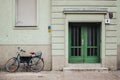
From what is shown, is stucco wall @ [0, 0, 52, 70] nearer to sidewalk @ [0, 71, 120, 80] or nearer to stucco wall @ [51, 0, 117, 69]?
stucco wall @ [51, 0, 117, 69]

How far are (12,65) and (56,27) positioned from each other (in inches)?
114

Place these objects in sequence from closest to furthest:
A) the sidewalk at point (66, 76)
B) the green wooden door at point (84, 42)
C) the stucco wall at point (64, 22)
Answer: the sidewalk at point (66, 76), the stucco wall at point (64, 22), the green wooden door at point (84, 42)

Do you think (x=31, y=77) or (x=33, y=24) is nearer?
(x=31, y=77)

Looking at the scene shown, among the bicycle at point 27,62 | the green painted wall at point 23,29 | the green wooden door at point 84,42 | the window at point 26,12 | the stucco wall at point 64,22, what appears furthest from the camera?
the green wooden door at point 84,42

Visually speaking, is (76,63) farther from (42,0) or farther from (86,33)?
(42,0)

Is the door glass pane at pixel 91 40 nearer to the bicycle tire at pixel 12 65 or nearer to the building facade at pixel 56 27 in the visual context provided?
the building facade at pixel 56 27

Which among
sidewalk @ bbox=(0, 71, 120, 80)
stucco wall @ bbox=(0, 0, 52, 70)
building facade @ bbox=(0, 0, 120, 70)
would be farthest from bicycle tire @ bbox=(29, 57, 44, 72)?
sidewalk @ bbox=(0, 71, 120, 80)

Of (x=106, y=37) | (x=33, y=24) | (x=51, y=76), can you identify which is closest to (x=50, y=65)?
(x=51, y=76)

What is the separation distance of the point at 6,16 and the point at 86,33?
4.22 m

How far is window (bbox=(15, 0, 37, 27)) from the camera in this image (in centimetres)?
1099

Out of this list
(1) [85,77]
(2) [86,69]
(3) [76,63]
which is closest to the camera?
(1) [85,77]

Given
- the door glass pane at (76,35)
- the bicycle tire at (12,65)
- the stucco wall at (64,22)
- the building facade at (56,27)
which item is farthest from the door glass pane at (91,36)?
the bicycle tire at (12,65)

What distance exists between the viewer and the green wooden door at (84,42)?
442 inches

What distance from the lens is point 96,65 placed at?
1088 centimetres
